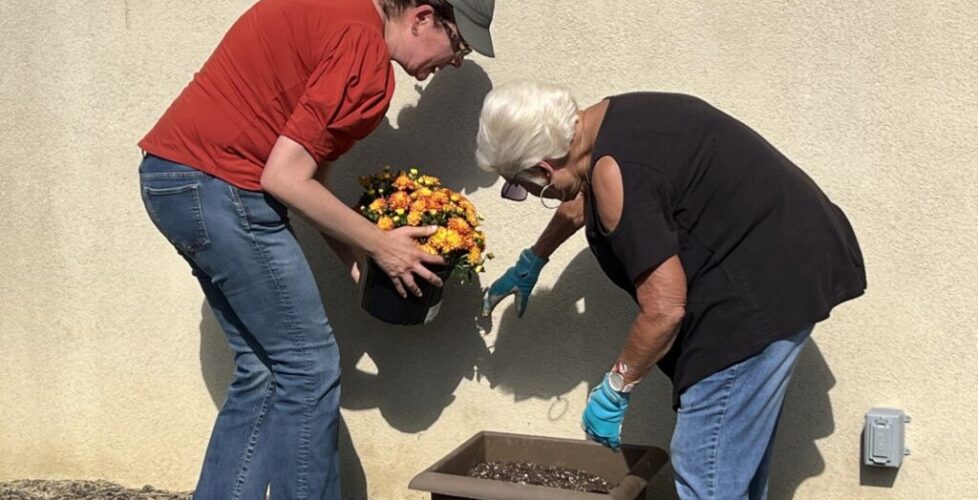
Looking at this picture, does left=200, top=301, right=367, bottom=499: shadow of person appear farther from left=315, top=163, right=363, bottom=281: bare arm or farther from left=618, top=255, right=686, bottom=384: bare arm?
left=618, top=255, right=686, bottom=384: bare arm

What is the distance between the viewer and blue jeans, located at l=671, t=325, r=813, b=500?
2.54 metres

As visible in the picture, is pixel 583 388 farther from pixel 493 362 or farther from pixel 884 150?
pixel 884 150

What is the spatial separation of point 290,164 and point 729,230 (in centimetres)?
114

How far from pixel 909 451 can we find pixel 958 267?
565 millimetres

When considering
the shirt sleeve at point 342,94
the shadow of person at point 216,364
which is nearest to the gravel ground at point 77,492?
the shadow of person at point 216,364

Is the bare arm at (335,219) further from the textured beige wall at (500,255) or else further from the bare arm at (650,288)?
the bare arm at (650,288)

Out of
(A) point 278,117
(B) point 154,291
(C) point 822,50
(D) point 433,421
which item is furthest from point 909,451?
(B) point 154,291

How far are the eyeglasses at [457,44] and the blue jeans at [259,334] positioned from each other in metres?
0.67

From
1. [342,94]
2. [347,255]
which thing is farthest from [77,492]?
[342,94]

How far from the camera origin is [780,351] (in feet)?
8.32

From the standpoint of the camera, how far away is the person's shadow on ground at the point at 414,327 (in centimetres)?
350

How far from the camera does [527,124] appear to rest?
2.56 meters

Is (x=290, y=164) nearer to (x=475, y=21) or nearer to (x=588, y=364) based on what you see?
(x=475, y=21)

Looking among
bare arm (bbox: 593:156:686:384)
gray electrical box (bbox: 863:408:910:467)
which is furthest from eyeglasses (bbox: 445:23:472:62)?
gray electrical box (bbox: 863:408:910:467)
